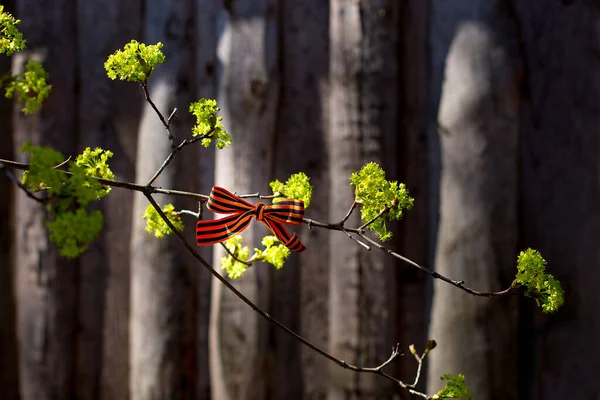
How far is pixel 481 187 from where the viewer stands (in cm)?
90

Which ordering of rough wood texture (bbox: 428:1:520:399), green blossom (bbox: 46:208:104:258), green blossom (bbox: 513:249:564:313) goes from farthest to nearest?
rough wood texture (bbox: 428:1:520:399) < green blossom (bbox: 513:249:564:313) < green blossom (bbox: 46:208:104:258)

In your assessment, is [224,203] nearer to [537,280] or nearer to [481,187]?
[537,280]

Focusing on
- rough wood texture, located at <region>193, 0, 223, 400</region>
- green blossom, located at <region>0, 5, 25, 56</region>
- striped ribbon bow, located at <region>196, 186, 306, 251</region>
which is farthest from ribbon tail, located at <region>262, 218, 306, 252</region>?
rough wood texture, located at <region>193, 0, 223, 400</region>

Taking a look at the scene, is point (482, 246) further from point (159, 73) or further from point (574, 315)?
point (159, 73)

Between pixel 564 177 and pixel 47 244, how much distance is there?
0.94 meters

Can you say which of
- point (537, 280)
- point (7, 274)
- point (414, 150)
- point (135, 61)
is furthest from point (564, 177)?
point (7, 274)

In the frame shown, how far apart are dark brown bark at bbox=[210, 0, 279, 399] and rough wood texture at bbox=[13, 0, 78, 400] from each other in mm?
310

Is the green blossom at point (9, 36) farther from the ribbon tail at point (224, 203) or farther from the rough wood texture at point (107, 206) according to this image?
the rough wood texture at point (107, 206)

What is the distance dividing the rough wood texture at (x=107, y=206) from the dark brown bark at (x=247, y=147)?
0.67 ft

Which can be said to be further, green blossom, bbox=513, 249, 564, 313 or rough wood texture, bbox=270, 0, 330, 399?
rough wood texture, bbox=270, 0, 330, 399

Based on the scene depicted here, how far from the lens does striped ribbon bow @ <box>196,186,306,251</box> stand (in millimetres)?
505

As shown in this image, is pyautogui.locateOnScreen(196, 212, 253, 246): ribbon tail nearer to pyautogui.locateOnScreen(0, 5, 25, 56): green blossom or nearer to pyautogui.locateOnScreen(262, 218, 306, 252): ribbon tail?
pyautogui.locateOnScreen(262, 218, 306, 252): ribbon tail

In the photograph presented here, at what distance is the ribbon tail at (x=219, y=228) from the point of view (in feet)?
1.70

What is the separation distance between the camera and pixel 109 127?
1035mm
